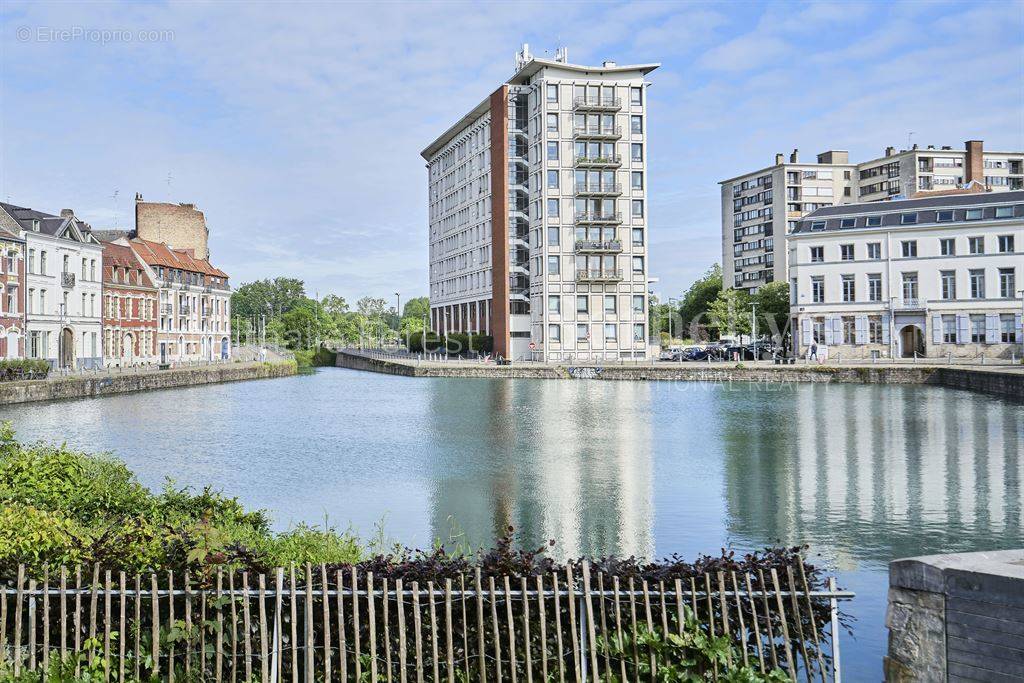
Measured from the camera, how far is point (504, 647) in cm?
712

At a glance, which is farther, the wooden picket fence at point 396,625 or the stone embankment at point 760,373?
the stone embankment at point 760,373

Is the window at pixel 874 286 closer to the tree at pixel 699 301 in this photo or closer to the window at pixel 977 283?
the window at pixel 977 283

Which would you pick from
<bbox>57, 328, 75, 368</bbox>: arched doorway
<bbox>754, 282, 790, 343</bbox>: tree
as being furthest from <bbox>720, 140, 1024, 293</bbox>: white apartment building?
<bbox>57, 328, 75, 368</bbox>: arched doorway

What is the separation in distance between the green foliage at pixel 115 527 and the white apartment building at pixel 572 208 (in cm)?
6911

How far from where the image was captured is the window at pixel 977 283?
68938 mm

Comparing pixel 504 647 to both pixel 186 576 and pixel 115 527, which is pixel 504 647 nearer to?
pixel 186 576

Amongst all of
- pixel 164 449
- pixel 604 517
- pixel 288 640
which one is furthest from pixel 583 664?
pixel 164 449

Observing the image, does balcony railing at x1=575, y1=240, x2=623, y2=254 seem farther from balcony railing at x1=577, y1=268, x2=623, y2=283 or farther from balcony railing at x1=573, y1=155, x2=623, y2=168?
balcony railing at x1=573, y1=155, x2=623, y2=168

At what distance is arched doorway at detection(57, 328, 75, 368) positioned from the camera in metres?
65.8

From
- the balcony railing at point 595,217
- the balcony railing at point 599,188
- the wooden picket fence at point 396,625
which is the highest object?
the balcony railing at point 599,188

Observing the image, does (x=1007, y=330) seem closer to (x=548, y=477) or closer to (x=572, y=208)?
(x=572, y=208)

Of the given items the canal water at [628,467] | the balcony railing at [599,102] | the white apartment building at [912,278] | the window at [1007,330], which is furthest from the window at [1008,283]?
the balcony railing at [599,102]

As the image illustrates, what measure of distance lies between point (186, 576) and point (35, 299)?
62715 mm

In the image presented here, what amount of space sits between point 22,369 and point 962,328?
71118mm
